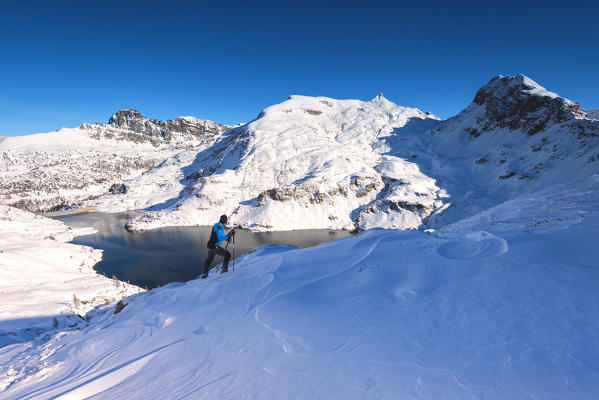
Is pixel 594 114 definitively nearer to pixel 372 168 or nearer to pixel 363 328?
pixel 372 168

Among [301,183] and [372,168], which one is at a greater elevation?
[372,168]

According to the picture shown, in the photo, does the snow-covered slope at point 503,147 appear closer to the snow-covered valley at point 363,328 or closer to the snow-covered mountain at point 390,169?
the snow-covered mountain at point 390,169

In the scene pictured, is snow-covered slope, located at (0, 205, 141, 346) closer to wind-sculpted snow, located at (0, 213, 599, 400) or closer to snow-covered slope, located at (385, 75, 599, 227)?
wind-sculpted snow, located at (0, 213, 599, 400)

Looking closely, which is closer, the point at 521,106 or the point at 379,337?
the point at 379,337

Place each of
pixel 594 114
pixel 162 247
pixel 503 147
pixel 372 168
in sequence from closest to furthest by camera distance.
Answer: pixel 162 247 → pixel 503 147 → pixel 372 168 → pixel 594 114

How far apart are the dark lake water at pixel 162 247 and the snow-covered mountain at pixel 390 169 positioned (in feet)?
19.9

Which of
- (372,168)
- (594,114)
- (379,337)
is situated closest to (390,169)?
(372,168)

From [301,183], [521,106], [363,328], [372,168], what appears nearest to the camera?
[363,328]

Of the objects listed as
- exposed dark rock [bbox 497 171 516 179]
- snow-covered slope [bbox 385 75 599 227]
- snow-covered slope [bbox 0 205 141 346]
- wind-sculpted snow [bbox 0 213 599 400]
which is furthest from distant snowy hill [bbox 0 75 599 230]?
wind-sculpted snow [bbox 0 213 599 400]

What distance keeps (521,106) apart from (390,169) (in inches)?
1740

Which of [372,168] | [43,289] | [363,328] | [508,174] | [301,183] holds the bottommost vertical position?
[43,289]

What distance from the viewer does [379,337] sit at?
3338mm

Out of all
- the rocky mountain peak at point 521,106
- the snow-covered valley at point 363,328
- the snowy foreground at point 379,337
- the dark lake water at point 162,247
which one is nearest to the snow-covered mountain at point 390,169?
the rocky mountain peak at point 521,106

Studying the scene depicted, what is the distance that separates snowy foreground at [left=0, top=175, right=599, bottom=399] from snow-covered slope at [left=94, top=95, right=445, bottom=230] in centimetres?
5022
